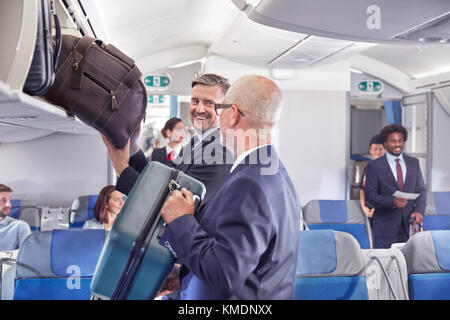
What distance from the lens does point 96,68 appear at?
1805 mm

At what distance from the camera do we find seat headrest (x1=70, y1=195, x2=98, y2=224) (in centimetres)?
444

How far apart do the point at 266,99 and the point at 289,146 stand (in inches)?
208

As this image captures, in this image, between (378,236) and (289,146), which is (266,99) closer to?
(378,236)

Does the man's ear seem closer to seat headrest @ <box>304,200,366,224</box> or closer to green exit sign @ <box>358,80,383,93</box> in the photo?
seat headrest @ <box>304,200,366,224</box>

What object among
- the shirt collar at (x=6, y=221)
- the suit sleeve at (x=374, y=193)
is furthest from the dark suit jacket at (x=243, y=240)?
the suit sleeve at (x=374, y=193)

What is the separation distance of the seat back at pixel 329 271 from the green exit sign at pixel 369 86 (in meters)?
5.48

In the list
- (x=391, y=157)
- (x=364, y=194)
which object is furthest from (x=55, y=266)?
(x=364, y=194)

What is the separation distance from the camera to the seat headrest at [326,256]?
2.18 metres

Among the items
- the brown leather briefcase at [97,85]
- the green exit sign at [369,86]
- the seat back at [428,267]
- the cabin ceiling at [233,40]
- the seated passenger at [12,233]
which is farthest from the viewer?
the green exit sign at [369,86]

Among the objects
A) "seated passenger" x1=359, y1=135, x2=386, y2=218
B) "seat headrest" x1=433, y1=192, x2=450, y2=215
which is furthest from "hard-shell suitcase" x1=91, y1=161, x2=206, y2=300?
"seat headrest" x1=433, y1=192, x2=450, y2=215

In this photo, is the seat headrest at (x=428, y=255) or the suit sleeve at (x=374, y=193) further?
the suit sleeve at (x=374, y=193)

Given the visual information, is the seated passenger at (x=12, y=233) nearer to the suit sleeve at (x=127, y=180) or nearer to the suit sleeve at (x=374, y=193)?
the suit sleeve at (x=127, y=180)
